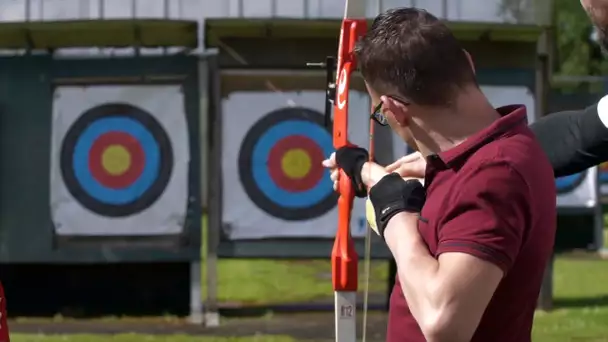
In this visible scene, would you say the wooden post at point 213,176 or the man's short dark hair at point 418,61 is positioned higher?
the man's short dark hair at point 418,61

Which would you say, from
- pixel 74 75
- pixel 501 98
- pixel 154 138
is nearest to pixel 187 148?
pixel 154 138

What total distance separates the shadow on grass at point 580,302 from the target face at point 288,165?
149 centimetres

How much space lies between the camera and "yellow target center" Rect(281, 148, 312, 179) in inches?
224

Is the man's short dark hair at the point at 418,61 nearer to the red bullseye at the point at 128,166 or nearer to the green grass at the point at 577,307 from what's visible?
the green grass at the point at 577,307

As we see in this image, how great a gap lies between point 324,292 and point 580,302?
156cm

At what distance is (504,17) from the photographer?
222 inches

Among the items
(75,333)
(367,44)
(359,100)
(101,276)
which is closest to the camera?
A: (367,44)

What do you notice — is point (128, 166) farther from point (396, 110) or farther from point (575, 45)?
point (575, 45)

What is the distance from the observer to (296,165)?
5691 millimetres

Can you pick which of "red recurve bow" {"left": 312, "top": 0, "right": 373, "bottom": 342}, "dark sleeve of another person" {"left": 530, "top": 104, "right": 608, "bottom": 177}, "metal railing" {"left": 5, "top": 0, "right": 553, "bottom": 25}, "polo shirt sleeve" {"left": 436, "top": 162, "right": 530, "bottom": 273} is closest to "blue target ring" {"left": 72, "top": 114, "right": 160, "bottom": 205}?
"metal railing" {"left": 5, "top": 0, "right": 553, "bottom": 25}

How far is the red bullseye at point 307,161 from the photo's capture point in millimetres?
5660

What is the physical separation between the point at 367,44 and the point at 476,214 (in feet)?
0.92

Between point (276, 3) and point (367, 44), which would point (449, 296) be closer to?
point (367, 44)

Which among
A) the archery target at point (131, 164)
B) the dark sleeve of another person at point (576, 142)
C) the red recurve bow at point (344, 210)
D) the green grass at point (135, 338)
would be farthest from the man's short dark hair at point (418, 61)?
the archery target at point (131, 164)
